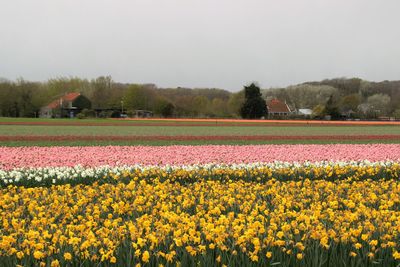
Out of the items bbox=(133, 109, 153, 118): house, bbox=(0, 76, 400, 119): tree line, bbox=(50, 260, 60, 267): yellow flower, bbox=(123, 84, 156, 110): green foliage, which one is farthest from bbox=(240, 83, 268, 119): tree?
bbox=(50, 260, 60, 267): yellow flower

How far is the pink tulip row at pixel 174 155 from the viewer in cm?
1463

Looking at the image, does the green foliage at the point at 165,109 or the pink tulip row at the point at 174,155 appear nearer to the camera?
the pink tulip row at the point at 174,155

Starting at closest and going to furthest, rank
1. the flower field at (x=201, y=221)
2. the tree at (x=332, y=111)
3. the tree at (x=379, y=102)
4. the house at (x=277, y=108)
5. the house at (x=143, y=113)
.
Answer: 1. the flower field at (x=201, y=221)
2. the tree at (x=332, y=111)
3. the house at (x=143, y=113)
4. the tree at (x=379, y=102)
5. the house at (x=277, y=108)

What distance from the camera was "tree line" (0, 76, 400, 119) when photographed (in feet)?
288

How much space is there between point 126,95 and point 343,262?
9887cm

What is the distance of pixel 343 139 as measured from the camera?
2869cm

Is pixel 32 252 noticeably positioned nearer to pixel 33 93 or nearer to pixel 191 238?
pixel 191 238

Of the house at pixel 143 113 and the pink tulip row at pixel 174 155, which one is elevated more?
the house at pixel 143 113

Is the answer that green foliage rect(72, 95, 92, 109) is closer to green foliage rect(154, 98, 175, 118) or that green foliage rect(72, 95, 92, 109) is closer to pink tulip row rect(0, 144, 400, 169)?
green foliage rect(154, 98, 175, 118)

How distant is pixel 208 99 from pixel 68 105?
31.9 meters

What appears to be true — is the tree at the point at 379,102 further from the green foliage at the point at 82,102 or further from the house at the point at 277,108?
the green foliage at the point at 82,102

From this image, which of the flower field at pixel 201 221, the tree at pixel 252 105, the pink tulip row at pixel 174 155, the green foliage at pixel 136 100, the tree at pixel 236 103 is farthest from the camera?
the green foliage at pixel 136 100

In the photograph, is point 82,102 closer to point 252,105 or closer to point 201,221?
point 252,105

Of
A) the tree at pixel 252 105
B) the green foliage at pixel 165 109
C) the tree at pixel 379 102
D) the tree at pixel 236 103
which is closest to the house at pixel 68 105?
the green foliage at pixel 165 109
